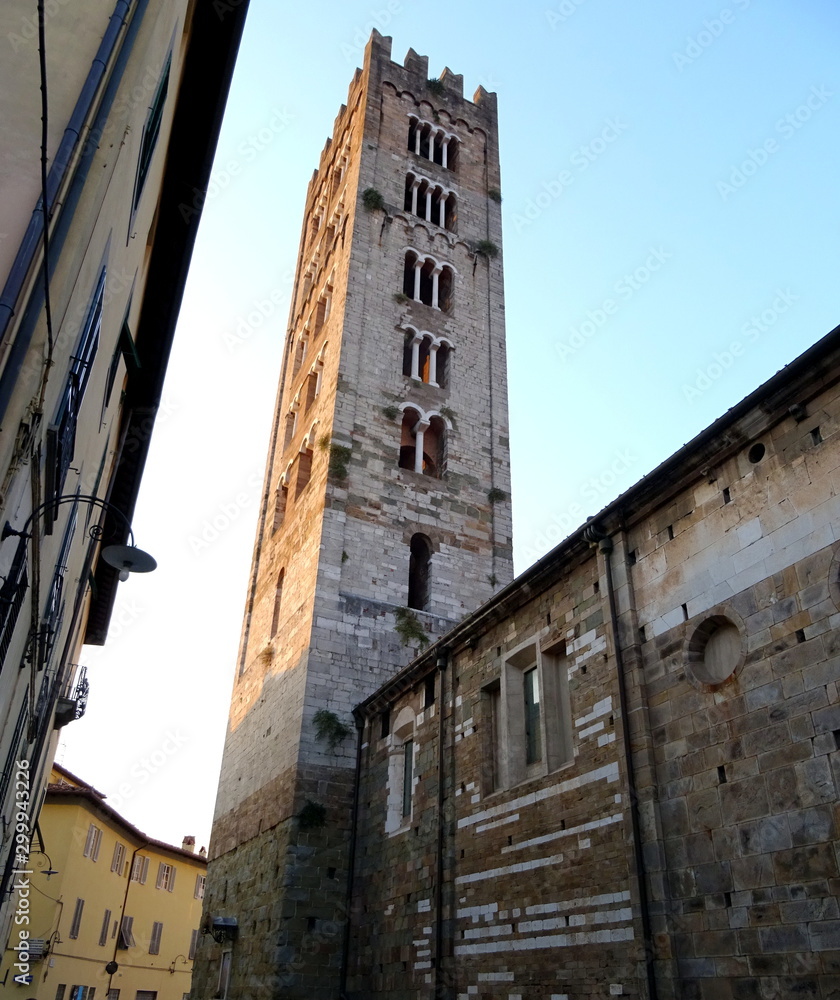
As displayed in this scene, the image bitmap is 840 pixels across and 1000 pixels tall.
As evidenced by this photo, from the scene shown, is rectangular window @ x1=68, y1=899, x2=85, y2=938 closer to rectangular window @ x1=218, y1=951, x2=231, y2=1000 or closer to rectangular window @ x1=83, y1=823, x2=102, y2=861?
rectangular window @ x1=83, y1=823, x2=102, y2=861

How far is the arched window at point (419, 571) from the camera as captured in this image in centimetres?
2091

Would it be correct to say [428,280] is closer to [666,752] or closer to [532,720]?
[532,720]

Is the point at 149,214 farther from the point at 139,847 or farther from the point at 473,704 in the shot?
the point at 139,847

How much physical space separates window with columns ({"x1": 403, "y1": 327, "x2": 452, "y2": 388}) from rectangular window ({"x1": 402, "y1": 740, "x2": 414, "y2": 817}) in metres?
11.9

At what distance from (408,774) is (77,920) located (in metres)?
16.8

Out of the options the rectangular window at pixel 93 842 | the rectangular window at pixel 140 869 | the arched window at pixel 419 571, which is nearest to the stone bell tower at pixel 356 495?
the arched window at pixel 419 571

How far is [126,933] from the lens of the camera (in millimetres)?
29641

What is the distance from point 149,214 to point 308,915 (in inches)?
490

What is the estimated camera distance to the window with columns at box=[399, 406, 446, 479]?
76.0 feet

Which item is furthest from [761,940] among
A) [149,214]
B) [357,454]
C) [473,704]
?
[357,454]

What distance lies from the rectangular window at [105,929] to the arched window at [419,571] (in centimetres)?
1691

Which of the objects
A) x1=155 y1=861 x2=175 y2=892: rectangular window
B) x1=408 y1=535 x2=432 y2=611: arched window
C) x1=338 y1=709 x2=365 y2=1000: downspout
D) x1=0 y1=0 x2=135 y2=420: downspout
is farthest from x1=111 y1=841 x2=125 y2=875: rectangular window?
x1=0 y1=0 x2=135 y2=420: downspout

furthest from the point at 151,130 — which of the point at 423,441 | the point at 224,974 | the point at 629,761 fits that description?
the point at 224,974

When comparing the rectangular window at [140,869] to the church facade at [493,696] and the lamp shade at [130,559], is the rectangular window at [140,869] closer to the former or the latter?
the church facade at [493,696]
